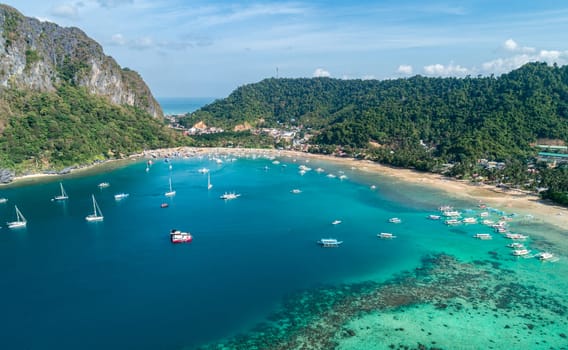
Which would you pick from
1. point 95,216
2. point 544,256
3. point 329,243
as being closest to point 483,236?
point 544,256

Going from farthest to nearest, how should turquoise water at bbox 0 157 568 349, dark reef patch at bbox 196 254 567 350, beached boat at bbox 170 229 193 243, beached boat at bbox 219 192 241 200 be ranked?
beached boat at bbox 219 192 241 200
beached boat at bbox 170 229 193 243
turquoise water at bbox 0 157 568 349
dark reef patch at bbox 196 254 567 350

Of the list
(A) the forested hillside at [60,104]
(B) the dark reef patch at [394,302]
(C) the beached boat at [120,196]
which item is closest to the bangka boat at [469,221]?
(B) the dark reef patch at [394,302]

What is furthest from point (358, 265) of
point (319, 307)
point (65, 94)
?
point (65, 94)

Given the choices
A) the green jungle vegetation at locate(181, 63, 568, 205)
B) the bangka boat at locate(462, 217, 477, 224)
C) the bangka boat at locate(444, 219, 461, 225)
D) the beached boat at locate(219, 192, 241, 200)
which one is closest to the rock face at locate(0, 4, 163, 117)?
the green jungle vegetation at locate(181, 63, 568, 205)

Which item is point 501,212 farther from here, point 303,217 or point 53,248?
point 53,248

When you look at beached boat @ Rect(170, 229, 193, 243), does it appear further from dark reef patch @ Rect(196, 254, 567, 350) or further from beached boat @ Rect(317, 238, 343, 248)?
dark reef patch @ Rect(196, 254, 567, 350)

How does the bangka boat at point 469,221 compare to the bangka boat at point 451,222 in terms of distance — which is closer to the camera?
the bangka boat at point 451,222

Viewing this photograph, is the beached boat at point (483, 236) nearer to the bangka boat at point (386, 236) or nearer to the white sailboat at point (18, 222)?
the bangka boat at point (386, 236)

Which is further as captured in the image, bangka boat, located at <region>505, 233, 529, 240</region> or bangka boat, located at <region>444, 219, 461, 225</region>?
bangka boat, located at <region>444, 219, 461, 225</region>
